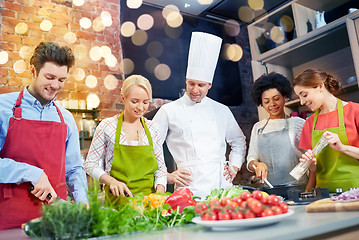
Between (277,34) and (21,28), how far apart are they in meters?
2.56

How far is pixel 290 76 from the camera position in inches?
134

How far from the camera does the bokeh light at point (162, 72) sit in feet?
13.5

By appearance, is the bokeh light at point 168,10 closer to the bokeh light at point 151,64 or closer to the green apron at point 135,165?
the bokeh light at point 151,64

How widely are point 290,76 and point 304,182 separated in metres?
1.57

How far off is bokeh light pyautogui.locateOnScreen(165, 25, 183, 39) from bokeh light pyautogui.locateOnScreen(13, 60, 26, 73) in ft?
5.93

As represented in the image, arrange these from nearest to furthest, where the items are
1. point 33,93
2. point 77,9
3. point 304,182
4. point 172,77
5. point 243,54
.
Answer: point 33,93 < point 304,182 < point 77,9 < point 172,77 < point 243,54

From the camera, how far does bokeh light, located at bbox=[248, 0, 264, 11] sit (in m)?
4.25

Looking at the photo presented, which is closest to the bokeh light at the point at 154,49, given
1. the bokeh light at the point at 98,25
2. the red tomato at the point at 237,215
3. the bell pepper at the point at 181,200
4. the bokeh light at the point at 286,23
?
the bokeh light at the point at 98,25

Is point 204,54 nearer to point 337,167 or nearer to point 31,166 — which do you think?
point 337,167

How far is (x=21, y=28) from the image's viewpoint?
Answer: 11.2 ft

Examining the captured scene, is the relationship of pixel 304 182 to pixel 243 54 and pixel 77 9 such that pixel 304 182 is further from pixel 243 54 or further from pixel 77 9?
pixel 243 54

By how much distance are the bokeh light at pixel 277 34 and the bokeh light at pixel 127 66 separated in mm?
1636

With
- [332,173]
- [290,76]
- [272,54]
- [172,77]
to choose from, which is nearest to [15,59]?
[172,77]

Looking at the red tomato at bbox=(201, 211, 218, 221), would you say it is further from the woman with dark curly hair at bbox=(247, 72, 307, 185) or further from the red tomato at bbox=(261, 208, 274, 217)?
the woman with dark curly hair at bbox=(247, 72, 307, 185)
